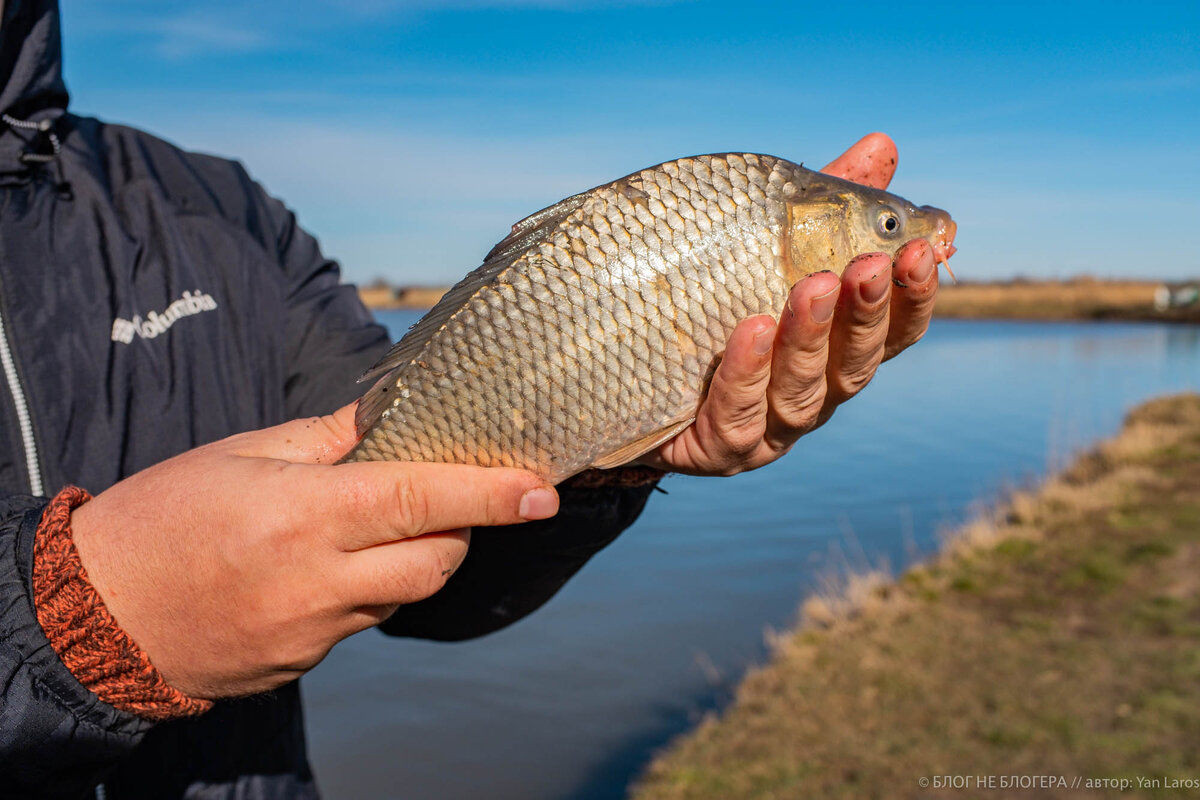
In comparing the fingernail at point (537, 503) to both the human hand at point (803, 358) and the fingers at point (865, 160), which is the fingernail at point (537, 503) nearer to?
the human hand at point (803, 358)

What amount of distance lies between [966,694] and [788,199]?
14.8 ft

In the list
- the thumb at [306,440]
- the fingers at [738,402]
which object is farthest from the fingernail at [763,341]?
the thumb at [306,440]

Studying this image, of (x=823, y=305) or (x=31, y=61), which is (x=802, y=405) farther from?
(x=31, y=61)

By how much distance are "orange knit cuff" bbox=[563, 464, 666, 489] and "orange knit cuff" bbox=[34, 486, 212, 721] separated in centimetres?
98

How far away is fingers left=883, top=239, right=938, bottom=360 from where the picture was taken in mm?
1704

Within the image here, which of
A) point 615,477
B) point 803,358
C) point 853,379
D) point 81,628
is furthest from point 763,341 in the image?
point 81,628

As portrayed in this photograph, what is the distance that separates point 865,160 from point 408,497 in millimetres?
1367

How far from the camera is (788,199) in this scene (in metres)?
1.76

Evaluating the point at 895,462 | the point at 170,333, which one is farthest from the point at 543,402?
the point at 895,462

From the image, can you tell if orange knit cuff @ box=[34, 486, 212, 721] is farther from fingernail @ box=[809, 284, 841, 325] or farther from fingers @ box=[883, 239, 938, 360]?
fingers @ box=[883, 239, 938, 360]

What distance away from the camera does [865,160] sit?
80.8 inches

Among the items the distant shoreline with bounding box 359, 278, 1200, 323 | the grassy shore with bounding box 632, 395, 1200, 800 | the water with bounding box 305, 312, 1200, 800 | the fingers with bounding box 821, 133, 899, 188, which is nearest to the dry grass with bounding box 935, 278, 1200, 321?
the distant shoreline with bounding box 359, 278, 1200, 323

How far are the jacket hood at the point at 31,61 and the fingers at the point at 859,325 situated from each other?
213 cm

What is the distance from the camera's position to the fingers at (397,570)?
4.74 ft
